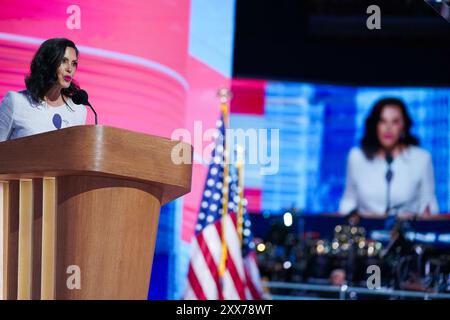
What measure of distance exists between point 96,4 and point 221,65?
125cm

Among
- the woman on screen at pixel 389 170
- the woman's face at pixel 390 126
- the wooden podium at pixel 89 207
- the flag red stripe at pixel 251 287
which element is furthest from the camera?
the woman's face at pixel 390 126

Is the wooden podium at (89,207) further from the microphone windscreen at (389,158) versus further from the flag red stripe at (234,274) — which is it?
the microphone windscreen at (389,158)

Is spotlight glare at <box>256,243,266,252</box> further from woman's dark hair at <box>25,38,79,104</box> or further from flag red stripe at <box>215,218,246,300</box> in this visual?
woman's dark hair at <box>25,38,79,104</box>

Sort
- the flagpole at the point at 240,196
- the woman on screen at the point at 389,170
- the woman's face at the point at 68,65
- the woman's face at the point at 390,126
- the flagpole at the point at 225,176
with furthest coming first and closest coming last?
1. the woman's face at the point at 390,126
2. the woman on screen at the point at 389,170
3. the flagpole at the point at 240,196
4. the flagpole at the point at 225,176
5. the woman's face at the point at 68,65

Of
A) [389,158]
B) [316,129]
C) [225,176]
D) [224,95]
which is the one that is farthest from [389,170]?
[224,95]

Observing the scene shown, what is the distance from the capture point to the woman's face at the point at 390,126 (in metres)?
8.67

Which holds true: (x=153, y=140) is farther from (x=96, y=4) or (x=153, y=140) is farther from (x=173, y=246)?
(x=173, y=246)

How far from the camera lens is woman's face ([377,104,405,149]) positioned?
8672 mm

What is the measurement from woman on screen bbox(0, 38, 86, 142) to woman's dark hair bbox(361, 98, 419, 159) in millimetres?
6150

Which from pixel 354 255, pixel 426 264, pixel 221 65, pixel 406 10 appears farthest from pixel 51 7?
pixel 406 10

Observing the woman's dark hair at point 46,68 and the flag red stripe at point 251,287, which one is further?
the flag red stripe at point 251,287

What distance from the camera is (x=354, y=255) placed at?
7.43 meters

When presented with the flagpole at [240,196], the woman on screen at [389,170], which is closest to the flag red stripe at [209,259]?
the flagpole at [240,196]

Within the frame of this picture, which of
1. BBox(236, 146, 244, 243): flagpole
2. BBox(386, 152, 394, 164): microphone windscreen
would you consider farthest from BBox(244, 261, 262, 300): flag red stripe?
BBox(386, 152, 394, 164): microphone windscreen
